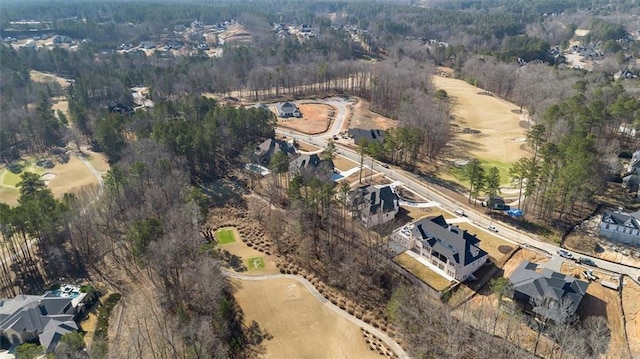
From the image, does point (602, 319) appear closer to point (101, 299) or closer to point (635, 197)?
point (635, 197)

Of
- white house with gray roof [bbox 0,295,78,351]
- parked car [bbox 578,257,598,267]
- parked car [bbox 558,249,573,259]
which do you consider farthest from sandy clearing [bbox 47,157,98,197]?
parked car [bbox 578,257,598,267]

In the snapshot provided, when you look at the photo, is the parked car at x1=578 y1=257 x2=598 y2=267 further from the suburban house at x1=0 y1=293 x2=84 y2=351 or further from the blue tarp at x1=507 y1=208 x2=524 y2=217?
the suburban house at x1=0 y1=293 x2=84 y2=351

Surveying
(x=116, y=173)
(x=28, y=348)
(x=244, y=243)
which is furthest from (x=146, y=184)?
(x=28, y=348)

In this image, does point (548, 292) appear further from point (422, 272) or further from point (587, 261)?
point (422, 272)

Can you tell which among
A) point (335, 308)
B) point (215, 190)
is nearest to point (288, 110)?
point (215, 190)

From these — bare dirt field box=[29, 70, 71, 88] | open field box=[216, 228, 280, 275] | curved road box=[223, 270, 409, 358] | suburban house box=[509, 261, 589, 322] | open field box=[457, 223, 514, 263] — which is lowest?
curved road box=[223, 270, 409, 358]

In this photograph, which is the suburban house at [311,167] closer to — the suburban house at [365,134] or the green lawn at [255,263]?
the suburban house at [365,134]
